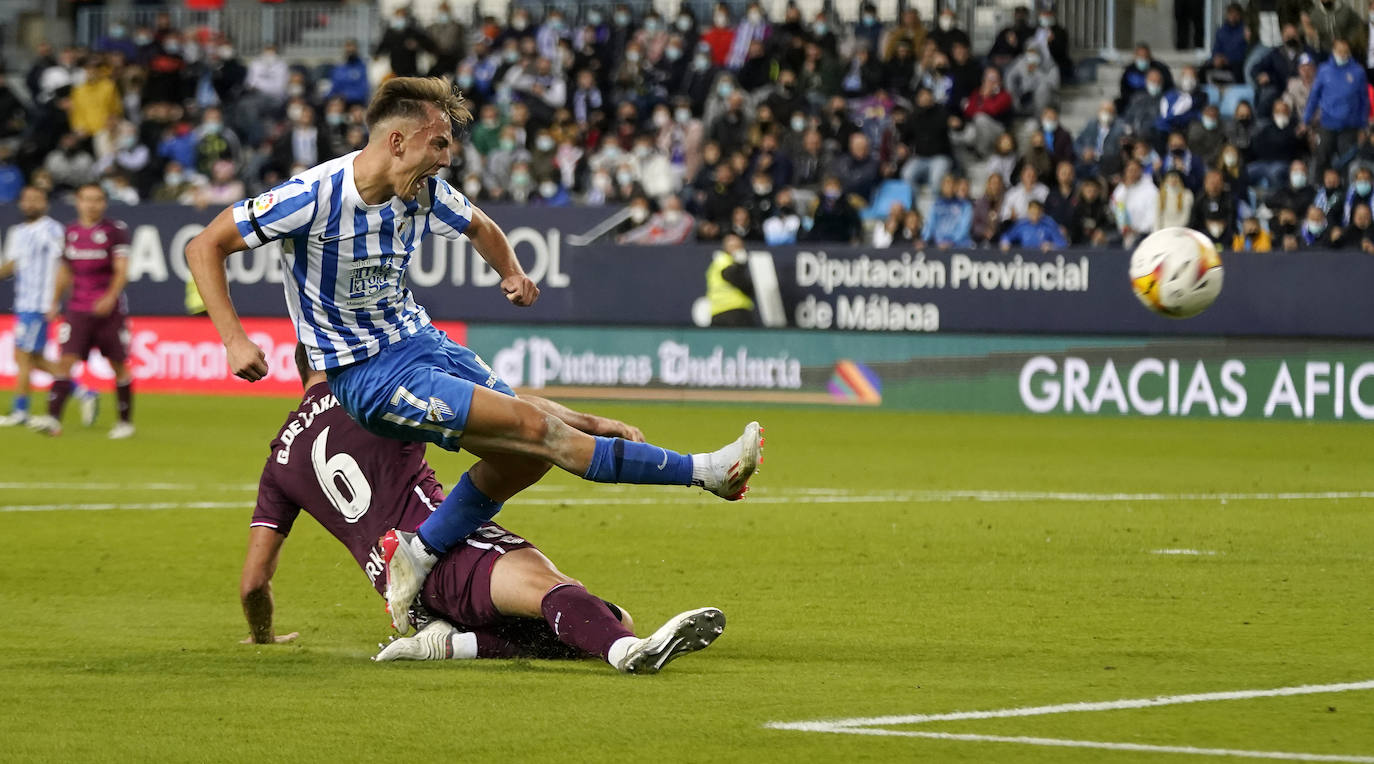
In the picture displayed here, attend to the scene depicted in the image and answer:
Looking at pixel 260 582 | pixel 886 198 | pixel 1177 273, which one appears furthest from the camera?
pixel 886 198

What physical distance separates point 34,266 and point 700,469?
50.6ft

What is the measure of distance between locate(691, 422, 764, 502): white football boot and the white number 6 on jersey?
5.01 ft

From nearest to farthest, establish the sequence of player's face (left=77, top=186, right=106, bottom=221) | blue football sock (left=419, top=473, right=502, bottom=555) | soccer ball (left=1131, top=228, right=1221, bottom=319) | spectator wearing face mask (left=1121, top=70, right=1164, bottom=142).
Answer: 1. blue football sock (left=419, top=473, right=502, bottom=555)
2. soccer ball (left=1131, top=228, right=1221, bottom=319)
3. player's face (left=77, top=186, right=106, bottom=221)
4. spectator wearing face mask (left=1121, top=70, right=1164, bottom=142)

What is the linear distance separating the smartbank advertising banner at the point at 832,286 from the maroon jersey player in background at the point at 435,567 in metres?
15.2

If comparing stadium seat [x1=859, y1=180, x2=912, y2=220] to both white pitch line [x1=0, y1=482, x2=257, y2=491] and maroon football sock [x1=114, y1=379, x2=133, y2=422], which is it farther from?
white pitch line [x1=0, y1=482, x2=257, y2=491]

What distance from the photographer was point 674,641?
6.93m

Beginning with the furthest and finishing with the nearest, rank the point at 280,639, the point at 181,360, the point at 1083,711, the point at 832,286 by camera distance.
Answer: the point at 181,360 < the point at 832,286 < the point at 280,639 < the point at 1083,711

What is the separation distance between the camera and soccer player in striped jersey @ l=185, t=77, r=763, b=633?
7.02 meters

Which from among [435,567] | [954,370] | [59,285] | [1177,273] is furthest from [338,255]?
[954,370]

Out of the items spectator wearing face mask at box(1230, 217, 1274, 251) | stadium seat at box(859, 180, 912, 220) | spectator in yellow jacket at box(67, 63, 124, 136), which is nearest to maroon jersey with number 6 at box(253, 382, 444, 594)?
spectator wearing face mask at box(1230, 217, 1274, 251)

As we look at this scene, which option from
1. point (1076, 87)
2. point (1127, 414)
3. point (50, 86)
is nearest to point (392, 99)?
point (1127, 414)

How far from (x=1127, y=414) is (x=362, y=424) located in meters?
15.7

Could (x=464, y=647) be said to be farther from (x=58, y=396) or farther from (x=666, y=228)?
(x=666, y=228)

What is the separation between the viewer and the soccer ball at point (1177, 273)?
12.2 m
